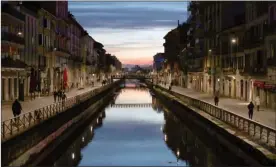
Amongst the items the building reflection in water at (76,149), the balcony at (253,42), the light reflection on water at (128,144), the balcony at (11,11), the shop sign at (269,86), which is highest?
the balcony at (11,11)

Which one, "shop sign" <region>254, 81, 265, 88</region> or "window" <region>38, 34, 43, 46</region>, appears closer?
"shop sign" <region>254, 81, 265, 88</region>

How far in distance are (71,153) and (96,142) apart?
6.37 meters

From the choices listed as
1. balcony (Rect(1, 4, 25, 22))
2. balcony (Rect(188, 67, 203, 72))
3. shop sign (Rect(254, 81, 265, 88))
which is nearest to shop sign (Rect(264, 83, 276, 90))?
shop sign (Rect(254, 81, 265, 88))

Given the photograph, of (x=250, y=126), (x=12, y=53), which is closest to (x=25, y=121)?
(x=250, y=126)

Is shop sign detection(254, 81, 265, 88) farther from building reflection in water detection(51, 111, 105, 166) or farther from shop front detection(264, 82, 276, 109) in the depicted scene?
building reflection in water detection(51, 111, 105, 166)

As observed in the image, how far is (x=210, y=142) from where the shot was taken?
35188 millimetres

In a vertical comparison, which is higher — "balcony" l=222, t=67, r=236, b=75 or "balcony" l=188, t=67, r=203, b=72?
"balcony" l=188, t=67, r=203, b=72

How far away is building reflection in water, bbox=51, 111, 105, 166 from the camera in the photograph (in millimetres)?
29500

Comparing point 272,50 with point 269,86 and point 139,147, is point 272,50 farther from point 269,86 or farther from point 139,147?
point 139,147

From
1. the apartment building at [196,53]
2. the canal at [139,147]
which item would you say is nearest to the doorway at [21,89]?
the canal at [139,147]

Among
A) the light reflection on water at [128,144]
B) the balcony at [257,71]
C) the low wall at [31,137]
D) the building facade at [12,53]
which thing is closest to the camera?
the low wall at [31,137]

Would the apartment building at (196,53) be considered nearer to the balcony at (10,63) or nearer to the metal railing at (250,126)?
the balcony at (10,63)

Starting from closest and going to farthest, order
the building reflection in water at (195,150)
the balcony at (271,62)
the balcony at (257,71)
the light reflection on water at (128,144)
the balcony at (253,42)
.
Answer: the building reflection in water at (195,150) < the light reflection on water at (128,144) < the balcony at (271,62) < the balcony at (257,71) < the balcony at (253,42)

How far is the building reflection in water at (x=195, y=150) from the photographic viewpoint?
91.9 ft
